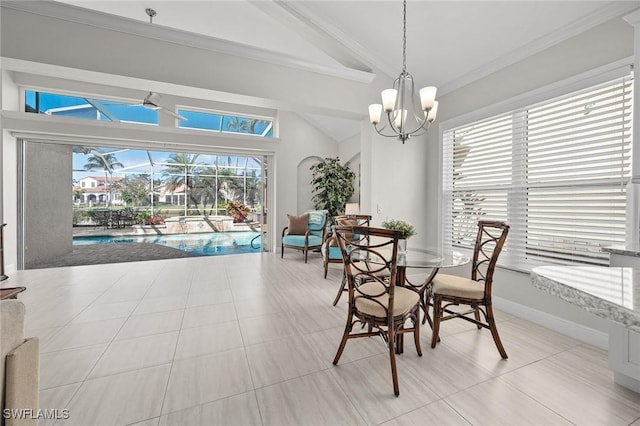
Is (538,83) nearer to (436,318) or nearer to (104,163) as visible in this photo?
(436,318)

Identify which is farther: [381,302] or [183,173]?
[183,173]

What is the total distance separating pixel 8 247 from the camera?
4.37 metres

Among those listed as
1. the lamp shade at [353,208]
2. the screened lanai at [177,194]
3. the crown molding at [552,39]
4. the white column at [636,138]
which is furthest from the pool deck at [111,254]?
the white column at [636,138]

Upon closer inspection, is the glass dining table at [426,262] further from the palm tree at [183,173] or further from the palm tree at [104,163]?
the palm tree at [104,163]

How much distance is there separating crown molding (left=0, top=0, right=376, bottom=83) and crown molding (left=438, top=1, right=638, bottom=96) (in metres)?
1.22

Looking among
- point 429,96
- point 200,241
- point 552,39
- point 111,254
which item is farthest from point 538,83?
point 200,241

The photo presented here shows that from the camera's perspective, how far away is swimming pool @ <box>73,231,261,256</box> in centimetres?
685

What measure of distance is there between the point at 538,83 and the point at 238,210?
7.74 metres

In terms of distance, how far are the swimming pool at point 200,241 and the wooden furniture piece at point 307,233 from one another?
1.28 meters

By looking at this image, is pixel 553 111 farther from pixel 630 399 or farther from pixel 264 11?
pixel 264 11

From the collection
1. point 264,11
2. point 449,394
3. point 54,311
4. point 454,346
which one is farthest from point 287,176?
point 449,394

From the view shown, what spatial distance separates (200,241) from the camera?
7949 millimetres

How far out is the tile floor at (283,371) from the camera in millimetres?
1495

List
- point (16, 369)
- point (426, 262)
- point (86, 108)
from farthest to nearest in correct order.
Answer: point (86, 108)
point (426, 262)
point (16, 369)
